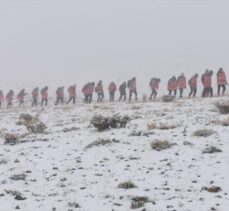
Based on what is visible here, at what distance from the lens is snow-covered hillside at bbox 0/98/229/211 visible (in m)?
9.71

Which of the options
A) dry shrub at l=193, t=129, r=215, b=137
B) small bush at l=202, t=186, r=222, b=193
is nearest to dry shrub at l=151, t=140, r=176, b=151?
dry shrub at l=193, t=129, r=215, b=137

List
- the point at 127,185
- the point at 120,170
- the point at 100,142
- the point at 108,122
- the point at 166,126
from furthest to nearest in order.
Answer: the point at 108,122
the point at 166,126
the point at 100,142
the point at 120,170
the point at 127,185

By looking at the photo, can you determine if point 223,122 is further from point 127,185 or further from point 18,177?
point 18,177

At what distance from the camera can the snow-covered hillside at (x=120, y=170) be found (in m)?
9.71

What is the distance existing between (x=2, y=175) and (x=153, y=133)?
4.83 meters

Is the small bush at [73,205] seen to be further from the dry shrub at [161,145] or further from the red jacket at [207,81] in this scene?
the red jacket at [207,81]

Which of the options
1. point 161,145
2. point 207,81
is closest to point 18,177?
point 161,145

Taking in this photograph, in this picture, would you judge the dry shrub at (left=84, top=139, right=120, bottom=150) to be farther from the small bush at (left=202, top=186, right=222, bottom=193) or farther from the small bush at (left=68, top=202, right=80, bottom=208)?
the small bush at (left=202, top=186, right=222, bottom=193)

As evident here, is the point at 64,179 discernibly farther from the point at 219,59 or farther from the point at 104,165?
the point at 219,59

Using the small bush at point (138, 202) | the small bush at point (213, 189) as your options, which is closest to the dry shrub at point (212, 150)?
the small bush at point (213, 189)

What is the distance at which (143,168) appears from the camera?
11.7 metres

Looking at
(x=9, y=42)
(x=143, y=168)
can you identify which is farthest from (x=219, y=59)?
(x=143, y=168)

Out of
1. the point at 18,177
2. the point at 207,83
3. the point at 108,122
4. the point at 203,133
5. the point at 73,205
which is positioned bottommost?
the point at 73,205

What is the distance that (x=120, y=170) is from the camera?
11664 mm
